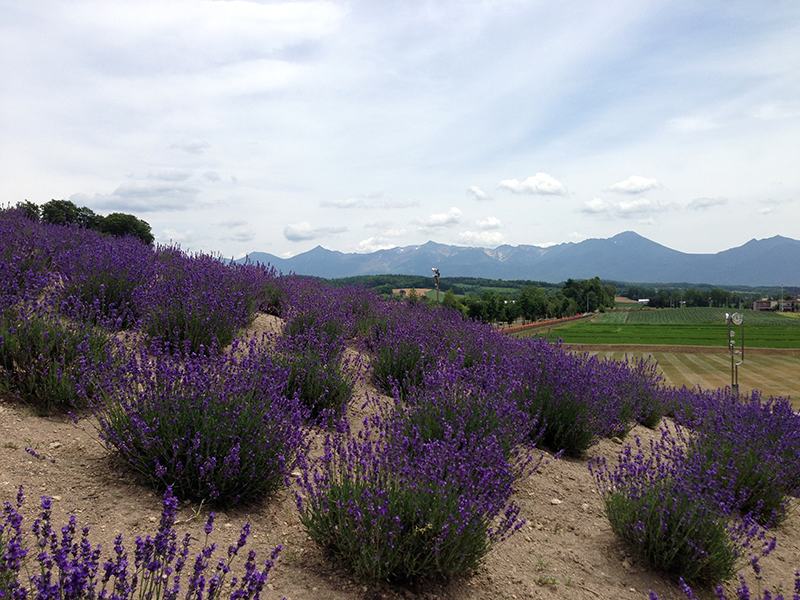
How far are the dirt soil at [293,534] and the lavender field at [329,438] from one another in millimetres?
77

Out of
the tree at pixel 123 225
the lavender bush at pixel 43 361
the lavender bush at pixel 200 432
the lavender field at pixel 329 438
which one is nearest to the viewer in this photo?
the lavender field at pixel 329 438

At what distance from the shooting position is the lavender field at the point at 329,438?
7.98ft

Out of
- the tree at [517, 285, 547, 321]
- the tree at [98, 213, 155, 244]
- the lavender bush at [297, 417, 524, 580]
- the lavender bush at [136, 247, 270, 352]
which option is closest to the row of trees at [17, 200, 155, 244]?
the tree at [98, 213, 155, 244]

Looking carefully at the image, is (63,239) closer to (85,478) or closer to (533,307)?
(85,478)

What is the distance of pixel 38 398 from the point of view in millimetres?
3725

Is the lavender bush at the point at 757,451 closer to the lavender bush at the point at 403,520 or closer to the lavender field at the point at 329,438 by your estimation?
the lavender field at the point at 329,438

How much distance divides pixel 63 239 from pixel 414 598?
6.95 metres

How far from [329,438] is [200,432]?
1.13m

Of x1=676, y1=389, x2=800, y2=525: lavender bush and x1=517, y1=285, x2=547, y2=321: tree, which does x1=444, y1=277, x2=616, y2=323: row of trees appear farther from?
x1=676, y1=389, x2=800, y2=525: lavender bush

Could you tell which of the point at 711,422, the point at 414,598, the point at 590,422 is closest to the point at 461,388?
the point at 590,422

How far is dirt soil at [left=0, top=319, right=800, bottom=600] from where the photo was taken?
2.58m

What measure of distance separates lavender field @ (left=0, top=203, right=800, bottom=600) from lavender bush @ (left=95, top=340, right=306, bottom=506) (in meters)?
0.02

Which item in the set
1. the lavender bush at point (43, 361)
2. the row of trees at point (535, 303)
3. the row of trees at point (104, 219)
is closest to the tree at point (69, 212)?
the row of trees at point (104, 219)

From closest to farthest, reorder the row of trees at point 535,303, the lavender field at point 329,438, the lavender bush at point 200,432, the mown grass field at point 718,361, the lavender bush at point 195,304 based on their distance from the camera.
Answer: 1. the lavender field at point 329,438
2. the lavender bush at point 200,432
3. the lavender bush at point 195,304
4. the mown grass field at point 718,361
5. the row of trees at point 535,303
